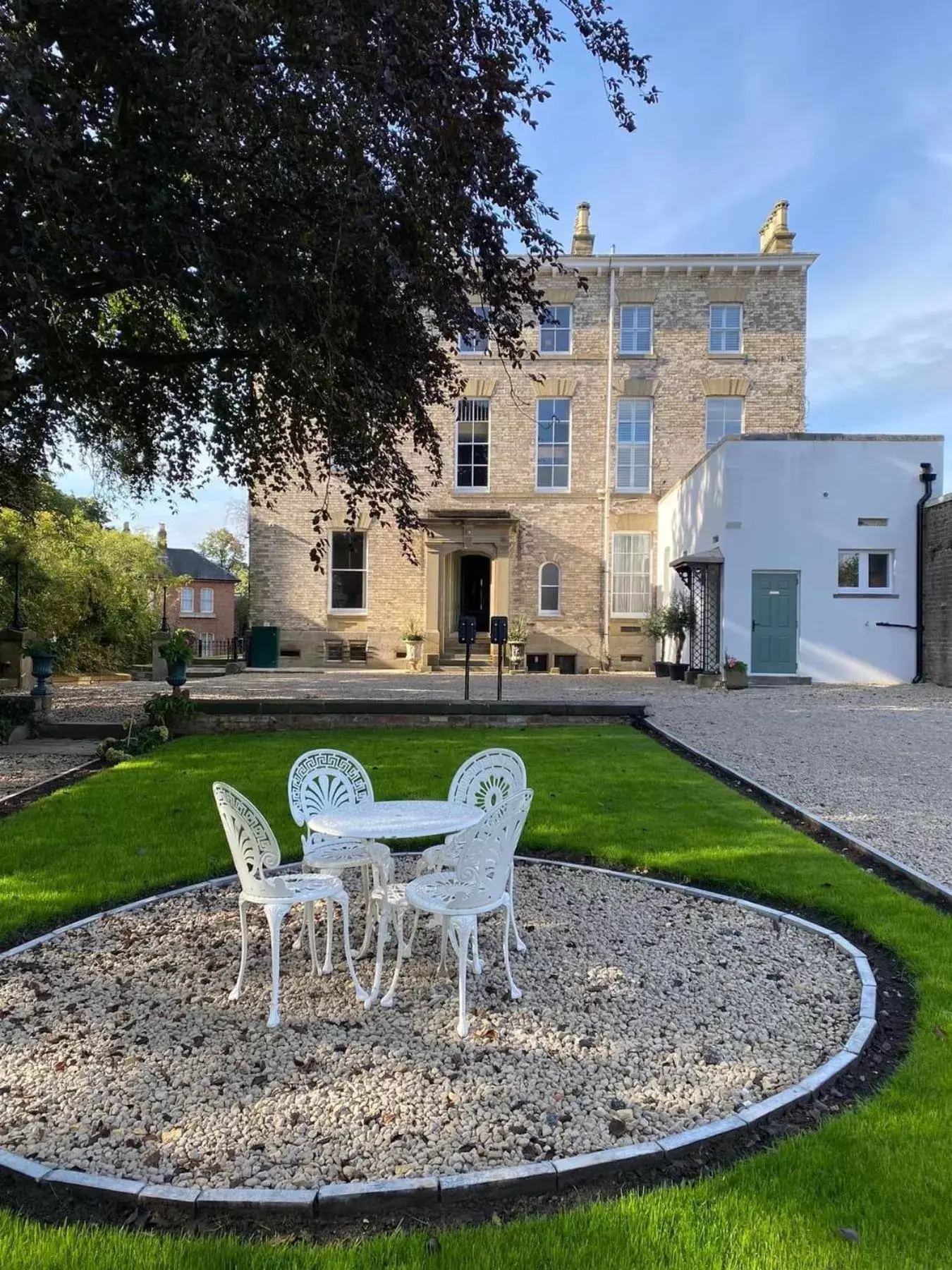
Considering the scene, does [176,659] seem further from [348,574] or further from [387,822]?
[348,574]

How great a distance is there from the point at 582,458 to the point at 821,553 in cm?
828

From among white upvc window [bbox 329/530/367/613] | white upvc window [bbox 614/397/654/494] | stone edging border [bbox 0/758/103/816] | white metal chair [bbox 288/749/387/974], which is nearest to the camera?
white metal chair [bbox 288/749/387/974]

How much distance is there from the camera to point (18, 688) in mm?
15758

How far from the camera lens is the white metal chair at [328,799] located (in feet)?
13.7

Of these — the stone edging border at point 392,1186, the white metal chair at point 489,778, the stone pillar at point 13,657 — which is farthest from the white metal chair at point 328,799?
the stone pillar at point 13,657

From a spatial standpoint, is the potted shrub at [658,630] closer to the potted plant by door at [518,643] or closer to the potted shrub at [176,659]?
the potted plant by door at [518,643]

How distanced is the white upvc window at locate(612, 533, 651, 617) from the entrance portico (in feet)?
10.1

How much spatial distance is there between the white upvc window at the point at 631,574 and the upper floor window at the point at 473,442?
427 centimetres

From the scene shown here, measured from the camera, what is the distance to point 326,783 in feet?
14.9

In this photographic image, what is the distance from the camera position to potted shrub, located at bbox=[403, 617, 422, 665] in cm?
2336

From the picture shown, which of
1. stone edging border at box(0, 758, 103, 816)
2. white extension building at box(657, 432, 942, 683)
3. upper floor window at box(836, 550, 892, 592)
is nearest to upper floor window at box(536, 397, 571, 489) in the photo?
white extension building at box(657, 432, 942, 683)

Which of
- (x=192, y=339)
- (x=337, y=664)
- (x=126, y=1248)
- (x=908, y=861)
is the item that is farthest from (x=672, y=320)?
(x=126, y=1248)

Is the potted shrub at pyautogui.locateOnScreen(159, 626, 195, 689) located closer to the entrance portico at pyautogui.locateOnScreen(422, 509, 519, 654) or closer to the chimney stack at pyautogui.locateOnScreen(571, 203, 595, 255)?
the entrance portico at pyautogui.locateOnScreen(422, 509, 519, 654)

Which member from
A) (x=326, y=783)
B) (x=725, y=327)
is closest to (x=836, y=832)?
(x=326, y=783)
